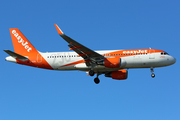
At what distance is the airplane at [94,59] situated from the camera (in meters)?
46.5

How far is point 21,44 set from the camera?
52.2m

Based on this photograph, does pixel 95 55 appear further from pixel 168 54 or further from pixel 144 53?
pixel 168 54

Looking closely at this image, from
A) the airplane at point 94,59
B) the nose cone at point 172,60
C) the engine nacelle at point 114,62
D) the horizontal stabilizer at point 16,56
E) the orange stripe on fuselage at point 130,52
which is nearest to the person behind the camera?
the engine nacelle at point 114,62

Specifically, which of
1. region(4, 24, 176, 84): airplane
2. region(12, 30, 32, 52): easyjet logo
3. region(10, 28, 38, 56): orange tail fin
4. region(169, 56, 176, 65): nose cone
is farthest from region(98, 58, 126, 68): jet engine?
region(12, 30, 32, 52): easyjet logo

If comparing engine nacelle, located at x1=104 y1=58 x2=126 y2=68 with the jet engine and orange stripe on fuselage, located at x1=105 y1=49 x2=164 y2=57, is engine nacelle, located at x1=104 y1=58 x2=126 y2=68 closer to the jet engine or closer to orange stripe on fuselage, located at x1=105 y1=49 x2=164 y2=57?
the jet engine

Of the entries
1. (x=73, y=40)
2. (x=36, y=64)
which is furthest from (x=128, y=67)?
(x=36, y=64)

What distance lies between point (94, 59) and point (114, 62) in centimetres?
332

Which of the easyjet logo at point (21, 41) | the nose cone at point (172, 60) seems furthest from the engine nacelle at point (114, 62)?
the easyjet logo at point (21, 41)

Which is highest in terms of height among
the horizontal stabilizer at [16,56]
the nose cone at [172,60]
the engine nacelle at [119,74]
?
the horizontal stabilizer at [16,56]

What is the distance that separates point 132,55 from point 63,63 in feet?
37.0

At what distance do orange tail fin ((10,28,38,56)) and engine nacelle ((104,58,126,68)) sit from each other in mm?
12745

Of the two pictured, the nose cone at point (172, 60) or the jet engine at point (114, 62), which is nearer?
the jet engine at point (114, 62)

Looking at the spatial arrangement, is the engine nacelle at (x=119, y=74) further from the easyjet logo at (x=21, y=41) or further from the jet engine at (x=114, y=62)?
the easyjet logo at (x=21, y=41)

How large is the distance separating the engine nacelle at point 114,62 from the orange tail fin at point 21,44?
1274 cm
